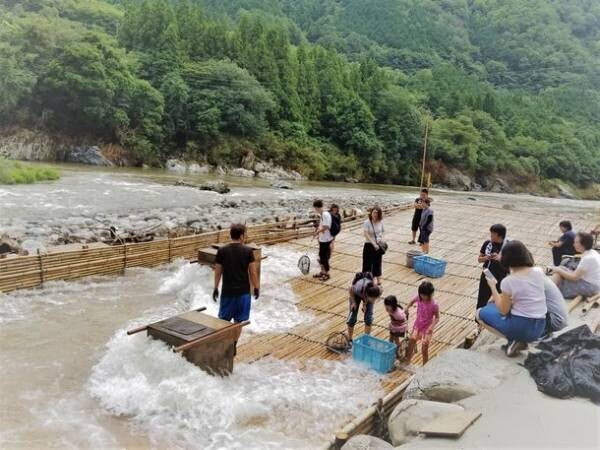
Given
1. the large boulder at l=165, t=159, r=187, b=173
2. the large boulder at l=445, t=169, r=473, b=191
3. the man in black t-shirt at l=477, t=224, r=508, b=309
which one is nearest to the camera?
the man in black t-shirt at l=477, t=224, r=508, b=309

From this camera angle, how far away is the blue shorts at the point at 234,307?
5711 mm

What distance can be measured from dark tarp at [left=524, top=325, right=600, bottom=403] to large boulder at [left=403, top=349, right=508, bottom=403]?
13.5 inches

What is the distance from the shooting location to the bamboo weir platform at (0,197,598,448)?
6.20m

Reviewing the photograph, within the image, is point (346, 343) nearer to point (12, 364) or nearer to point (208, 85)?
point (12, 364)

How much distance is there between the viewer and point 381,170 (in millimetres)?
51094

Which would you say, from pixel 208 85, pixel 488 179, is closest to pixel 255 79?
pixel 208 85

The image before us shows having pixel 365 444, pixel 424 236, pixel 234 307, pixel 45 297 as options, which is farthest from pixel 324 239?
pixel 365 444

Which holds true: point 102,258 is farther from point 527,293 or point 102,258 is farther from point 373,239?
point 527,293

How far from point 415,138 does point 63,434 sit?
52.3 m

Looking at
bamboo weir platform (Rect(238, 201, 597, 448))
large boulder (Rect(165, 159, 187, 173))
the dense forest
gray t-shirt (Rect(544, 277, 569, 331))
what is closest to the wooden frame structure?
bamboo weir platform (Rect(238, 201, 597, 448))

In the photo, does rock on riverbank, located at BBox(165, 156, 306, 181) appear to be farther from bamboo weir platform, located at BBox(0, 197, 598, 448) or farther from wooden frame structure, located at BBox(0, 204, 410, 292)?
wooden frame structure, located at BBox(0, 204, 410, 292)

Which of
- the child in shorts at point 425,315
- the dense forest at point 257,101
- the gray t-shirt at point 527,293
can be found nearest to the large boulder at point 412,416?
the gray t-shirt at point 527,293

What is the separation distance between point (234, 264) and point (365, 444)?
244 cm

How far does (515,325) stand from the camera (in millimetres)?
5055
